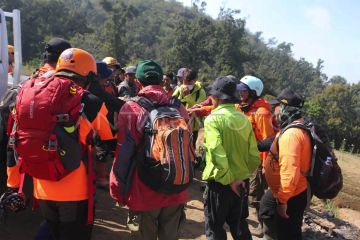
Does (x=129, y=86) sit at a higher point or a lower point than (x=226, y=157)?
higher

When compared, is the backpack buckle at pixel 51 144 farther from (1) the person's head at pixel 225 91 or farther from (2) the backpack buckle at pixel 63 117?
(1) the person's head at pixel 225 91

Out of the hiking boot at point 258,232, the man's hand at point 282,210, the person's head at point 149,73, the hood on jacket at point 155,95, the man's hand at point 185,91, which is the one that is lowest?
the hiking boot at point 258,232

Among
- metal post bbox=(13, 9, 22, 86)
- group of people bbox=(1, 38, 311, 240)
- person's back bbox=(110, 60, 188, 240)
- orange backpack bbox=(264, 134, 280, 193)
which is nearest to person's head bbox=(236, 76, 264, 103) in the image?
group of people bbox=(1, 38, 311, 240)

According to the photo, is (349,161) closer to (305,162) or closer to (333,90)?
(305,162)

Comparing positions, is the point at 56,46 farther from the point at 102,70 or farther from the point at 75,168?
the point at 75,168

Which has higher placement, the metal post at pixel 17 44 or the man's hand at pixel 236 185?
the metal post at pixel 17 44

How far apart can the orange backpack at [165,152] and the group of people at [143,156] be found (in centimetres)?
3

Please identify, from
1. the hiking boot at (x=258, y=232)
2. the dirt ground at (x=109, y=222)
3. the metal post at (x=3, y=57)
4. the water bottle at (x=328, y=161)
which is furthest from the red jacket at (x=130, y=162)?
the hiking boot at (x=258, y=232)

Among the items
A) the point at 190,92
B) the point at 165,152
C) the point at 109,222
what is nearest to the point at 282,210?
the point at 165,152

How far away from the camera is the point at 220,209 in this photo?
3.42 meters

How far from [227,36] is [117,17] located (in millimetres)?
15269

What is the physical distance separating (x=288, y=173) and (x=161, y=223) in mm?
1105

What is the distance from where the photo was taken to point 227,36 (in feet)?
140

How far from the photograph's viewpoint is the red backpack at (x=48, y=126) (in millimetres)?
2363
